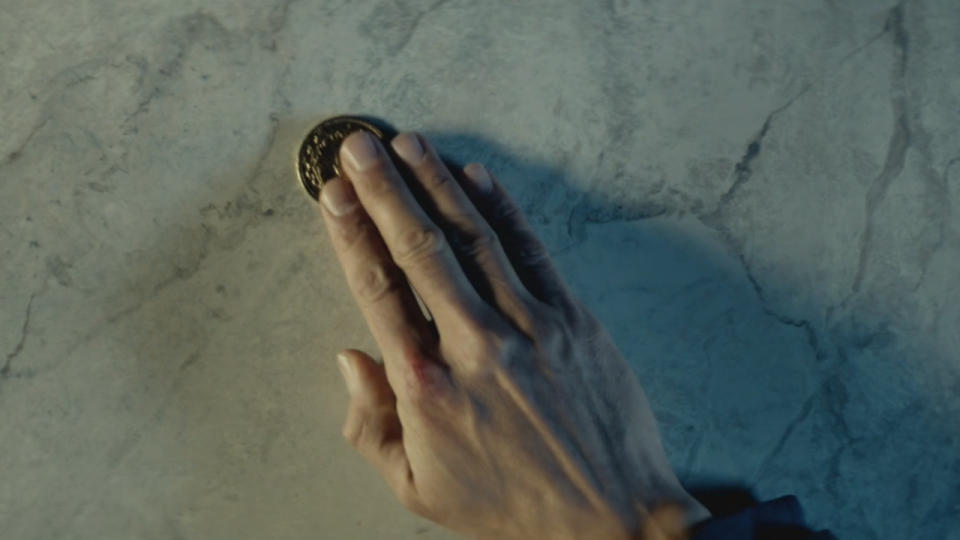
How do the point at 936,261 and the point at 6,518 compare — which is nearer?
the point at 6,518

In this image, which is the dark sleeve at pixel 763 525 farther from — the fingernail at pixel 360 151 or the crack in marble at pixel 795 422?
the fingernail at pixel 360 151

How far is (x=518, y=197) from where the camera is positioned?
1.36m

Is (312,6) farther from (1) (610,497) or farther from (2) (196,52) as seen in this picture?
(1) (610,497)

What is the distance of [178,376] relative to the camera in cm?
132

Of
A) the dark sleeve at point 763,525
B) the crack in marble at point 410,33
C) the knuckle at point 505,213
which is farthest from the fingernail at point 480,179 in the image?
the dark sleeve at point 763,525

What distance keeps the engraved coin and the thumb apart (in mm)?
288

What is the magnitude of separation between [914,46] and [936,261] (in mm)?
390

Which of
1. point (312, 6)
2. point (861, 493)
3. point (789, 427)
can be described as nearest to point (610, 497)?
point (789, 427)

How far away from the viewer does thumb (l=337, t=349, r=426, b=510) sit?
1201 millimetres

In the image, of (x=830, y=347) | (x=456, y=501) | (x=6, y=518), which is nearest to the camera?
(x=456, y=501)

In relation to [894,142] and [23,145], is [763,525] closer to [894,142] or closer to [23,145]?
[894,142]

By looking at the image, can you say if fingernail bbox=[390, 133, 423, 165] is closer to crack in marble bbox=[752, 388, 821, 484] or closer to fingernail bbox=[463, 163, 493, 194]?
fingernail bbox=[463, 163, 493, 194]

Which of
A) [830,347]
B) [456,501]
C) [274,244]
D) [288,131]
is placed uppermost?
Answer: [288,131]

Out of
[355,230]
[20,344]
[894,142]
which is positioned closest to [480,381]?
[355,230]
